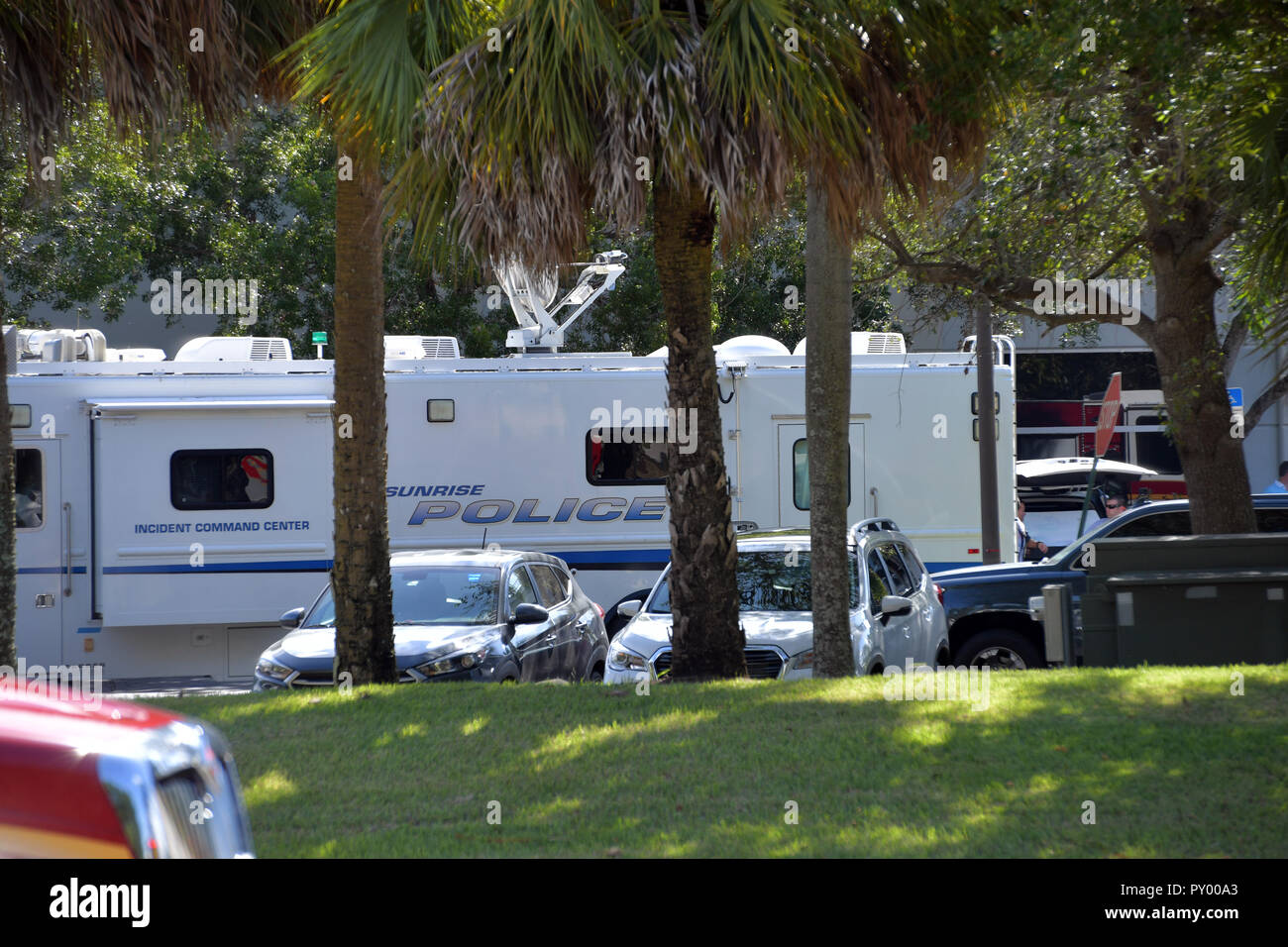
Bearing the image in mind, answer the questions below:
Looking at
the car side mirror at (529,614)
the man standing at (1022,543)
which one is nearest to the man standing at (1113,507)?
the man standing at (1022,543)

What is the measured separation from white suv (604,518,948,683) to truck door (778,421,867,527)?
1828 mm

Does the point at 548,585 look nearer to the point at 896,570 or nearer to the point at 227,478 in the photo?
the point at 896,570

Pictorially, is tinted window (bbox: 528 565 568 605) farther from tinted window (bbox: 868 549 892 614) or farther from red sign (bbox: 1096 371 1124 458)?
red sign (bbox: 1096 371 1124 458)

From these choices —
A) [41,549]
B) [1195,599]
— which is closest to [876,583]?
[1195,599]

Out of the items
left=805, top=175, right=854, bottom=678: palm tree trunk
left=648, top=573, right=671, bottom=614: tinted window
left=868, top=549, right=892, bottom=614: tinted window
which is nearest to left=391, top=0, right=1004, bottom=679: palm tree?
left=805, top=175, right=854, bottom=678: palm tree trunk

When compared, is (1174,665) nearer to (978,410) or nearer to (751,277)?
(978,410)

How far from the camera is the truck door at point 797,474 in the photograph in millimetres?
14094

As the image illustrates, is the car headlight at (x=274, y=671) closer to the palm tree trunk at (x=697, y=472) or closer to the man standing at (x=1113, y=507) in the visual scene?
the palm tree trunk at (x=697, y=472)

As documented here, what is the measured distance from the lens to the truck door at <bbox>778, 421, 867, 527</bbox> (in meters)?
14.1

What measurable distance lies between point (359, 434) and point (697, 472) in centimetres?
259

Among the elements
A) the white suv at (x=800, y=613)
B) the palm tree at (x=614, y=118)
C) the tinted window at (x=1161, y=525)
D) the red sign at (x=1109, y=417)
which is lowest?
the white suv at (x=800, y=613)

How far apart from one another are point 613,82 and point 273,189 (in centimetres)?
1575

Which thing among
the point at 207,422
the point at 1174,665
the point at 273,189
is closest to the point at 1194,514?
the point at 1174,665

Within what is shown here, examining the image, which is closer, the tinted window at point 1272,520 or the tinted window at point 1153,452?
the tinted window at point 1272,520
